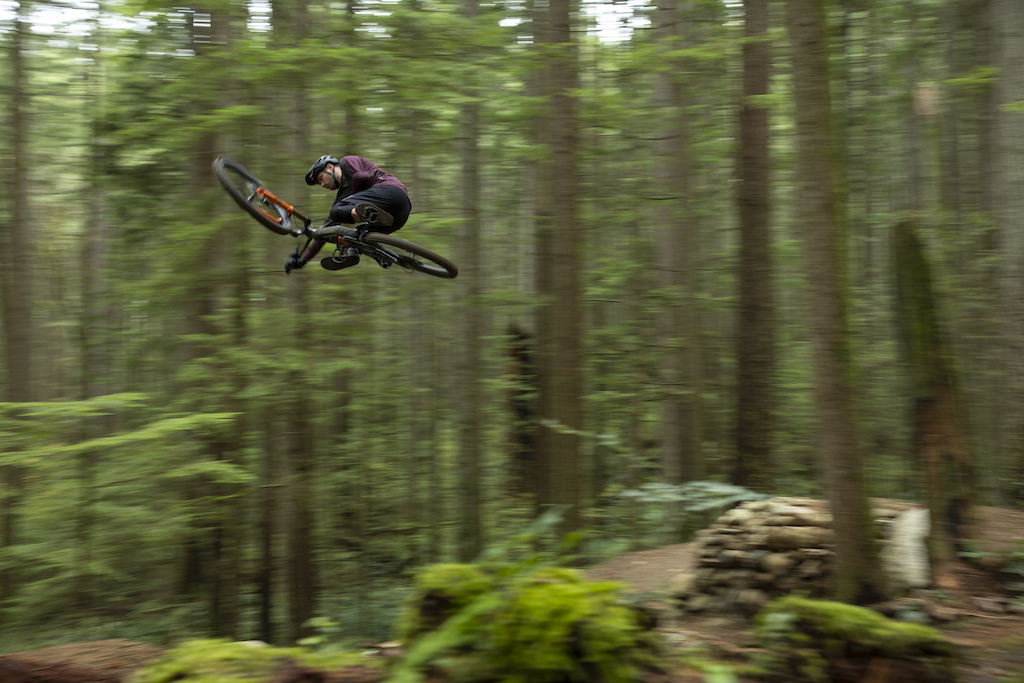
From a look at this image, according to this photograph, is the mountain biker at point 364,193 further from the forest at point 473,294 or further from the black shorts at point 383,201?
the forest at point 473,294

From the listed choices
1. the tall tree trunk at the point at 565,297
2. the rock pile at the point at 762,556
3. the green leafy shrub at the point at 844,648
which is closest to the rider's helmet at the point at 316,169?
the tall tree trunk at the point at 565,297

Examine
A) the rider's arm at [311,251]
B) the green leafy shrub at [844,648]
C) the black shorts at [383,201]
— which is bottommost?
the green leafy shrub at [844,648]

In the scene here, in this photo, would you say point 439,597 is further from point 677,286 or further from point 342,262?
point 677,286

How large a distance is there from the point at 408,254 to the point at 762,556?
4.73 meters

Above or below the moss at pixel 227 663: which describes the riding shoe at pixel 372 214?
above

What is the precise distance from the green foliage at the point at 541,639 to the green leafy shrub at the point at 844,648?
73cm

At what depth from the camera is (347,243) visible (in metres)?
5.63

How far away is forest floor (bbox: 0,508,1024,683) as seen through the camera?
368 cm

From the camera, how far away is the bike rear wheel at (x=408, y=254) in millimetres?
5555

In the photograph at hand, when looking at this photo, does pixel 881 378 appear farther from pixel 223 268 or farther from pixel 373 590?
pixel 223 268

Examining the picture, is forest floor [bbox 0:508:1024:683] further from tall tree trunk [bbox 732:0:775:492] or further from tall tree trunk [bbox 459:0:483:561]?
tall tree trunk [bbox 459:0:483:561]

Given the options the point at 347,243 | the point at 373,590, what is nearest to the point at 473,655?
the point at 347,243

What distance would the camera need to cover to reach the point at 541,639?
2828 millimetres

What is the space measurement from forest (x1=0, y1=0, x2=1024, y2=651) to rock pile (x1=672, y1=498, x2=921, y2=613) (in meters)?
0.99
